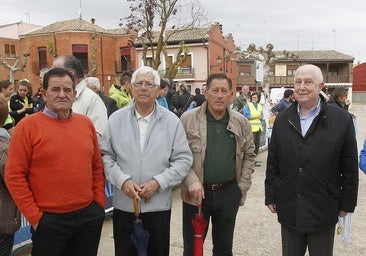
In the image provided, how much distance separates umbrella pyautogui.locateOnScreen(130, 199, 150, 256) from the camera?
2.81 metres

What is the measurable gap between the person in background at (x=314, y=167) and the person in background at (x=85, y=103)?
55.4 inches

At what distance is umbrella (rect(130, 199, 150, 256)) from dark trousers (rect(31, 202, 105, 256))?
26 cm

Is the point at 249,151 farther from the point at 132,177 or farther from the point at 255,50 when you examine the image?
the point at 255,50

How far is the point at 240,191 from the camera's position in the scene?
3.21 m

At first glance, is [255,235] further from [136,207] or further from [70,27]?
[70,27]

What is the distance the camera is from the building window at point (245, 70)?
50.7 m

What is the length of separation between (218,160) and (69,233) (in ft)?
4.12

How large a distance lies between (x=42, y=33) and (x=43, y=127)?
37.8m

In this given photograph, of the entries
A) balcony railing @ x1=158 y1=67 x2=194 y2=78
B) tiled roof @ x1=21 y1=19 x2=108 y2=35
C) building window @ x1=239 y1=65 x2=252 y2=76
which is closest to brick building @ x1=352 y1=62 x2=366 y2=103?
building window @ x1=239 y1=65 x2=252 y2=76

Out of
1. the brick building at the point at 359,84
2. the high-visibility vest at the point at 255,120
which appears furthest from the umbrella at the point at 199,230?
the brick building at the point at 359,84

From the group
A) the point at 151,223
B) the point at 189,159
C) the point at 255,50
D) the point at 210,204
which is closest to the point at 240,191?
the point at 210,204

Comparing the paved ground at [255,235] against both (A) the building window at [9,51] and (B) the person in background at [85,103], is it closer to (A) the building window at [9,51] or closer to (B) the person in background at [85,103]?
(B) the person in background at [85,103]

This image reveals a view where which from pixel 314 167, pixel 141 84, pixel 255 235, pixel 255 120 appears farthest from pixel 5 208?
pixel 255 120

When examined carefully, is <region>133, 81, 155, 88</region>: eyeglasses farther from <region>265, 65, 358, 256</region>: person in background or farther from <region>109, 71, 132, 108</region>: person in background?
<region>109, 71, 132, 108</region>: person in background
